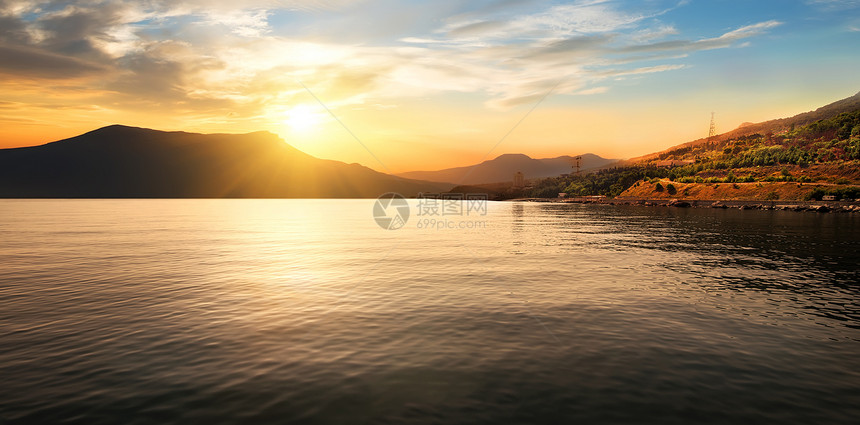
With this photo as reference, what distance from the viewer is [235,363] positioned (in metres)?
15.4

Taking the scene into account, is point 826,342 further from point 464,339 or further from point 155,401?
point 155,401

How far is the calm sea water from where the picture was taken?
39.9 ft

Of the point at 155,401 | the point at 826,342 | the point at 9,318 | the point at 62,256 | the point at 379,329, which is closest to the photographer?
the point at 155,401

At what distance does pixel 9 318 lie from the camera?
21.4 meters

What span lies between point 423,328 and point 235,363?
7.92m

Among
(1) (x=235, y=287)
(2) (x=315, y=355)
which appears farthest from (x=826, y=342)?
(1) (x=235, y=287)

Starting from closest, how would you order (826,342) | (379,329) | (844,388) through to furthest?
(844,388) → (826,342) → (379,329)

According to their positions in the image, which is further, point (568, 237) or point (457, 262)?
point (568, 237)

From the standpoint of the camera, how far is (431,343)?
17531 mm

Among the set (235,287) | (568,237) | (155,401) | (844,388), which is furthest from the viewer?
(568,237)

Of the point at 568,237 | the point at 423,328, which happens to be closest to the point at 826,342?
the point at 423,328

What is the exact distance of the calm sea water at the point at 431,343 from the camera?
12.1 metres

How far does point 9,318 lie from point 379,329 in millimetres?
18756

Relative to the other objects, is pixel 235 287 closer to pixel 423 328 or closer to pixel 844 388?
pixel 423 328
